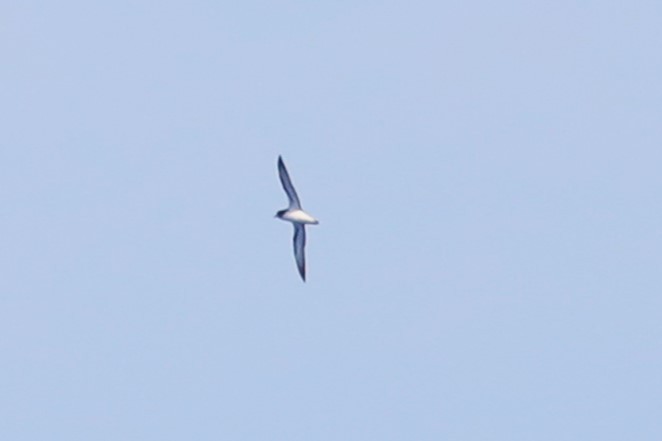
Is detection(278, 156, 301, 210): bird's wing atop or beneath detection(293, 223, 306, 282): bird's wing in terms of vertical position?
atop

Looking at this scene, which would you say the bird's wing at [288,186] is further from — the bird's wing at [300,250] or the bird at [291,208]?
the bird's wing at [300,250]

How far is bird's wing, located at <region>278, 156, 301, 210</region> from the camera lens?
146000mm

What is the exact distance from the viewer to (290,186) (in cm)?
14650

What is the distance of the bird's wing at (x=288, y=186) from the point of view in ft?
479

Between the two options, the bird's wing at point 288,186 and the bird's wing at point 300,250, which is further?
the bird's wing at point 300,250

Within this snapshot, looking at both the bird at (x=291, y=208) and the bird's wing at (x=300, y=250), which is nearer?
the bird at (x=291, y=208)

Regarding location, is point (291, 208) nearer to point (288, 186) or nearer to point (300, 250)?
point (288, 186)

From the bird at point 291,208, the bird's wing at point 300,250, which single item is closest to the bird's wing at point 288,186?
the bird at point 291,208

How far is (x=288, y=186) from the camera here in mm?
146500

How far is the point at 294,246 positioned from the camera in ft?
501

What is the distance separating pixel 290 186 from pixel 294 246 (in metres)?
7.11

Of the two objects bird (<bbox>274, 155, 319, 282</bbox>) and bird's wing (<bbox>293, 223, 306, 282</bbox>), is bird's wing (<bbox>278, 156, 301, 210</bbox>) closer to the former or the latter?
bird (<bbox>274, 155, 319, 282</bbox>)

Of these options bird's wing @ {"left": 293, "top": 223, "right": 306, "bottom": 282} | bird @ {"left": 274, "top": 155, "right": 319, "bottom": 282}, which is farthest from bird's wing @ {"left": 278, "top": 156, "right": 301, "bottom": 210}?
bird's wing @ {"left": 293, "top": 223, "right": 306, "bottom": 282}

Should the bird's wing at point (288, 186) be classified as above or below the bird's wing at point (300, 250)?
above
